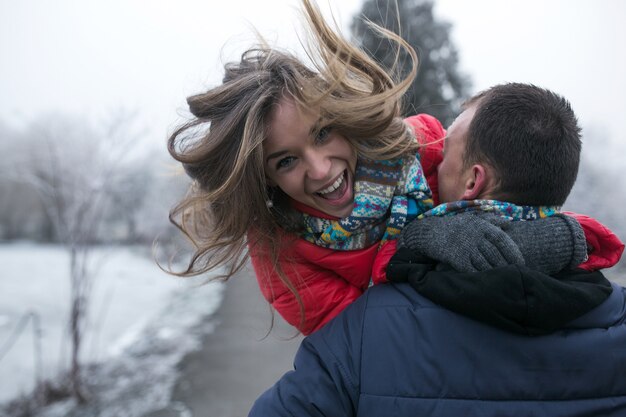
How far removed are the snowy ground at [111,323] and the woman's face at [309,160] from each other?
4112 mm

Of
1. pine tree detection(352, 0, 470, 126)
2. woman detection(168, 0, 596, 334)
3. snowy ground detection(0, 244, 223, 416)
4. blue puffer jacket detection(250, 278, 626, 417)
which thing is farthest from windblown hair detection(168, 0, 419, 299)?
pine tree detection(352, 0, 470, 126)

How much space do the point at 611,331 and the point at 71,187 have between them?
6.04 metres

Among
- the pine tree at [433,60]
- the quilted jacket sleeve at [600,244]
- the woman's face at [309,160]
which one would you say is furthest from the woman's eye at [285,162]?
the pine tree at [433,60]

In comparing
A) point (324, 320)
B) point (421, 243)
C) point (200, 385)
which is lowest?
point (200, 385)

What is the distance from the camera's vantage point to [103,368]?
20.3 feet

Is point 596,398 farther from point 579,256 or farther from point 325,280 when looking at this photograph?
point 325,280

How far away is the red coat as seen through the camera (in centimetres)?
144

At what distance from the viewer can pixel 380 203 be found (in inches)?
56.1

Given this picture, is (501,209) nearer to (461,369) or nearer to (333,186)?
(461,369)

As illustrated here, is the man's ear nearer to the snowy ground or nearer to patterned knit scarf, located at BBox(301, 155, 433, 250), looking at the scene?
patterned knit scarf, located at BBox(301, 155, 433, 250)

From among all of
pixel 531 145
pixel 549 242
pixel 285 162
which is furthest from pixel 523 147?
pixel 285 162

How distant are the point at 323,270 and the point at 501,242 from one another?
62 cm

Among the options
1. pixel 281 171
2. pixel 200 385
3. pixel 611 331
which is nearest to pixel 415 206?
pixel 281 171

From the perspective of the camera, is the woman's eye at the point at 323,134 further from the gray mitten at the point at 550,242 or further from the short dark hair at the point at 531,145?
the gray mitten at the point at 550,242
